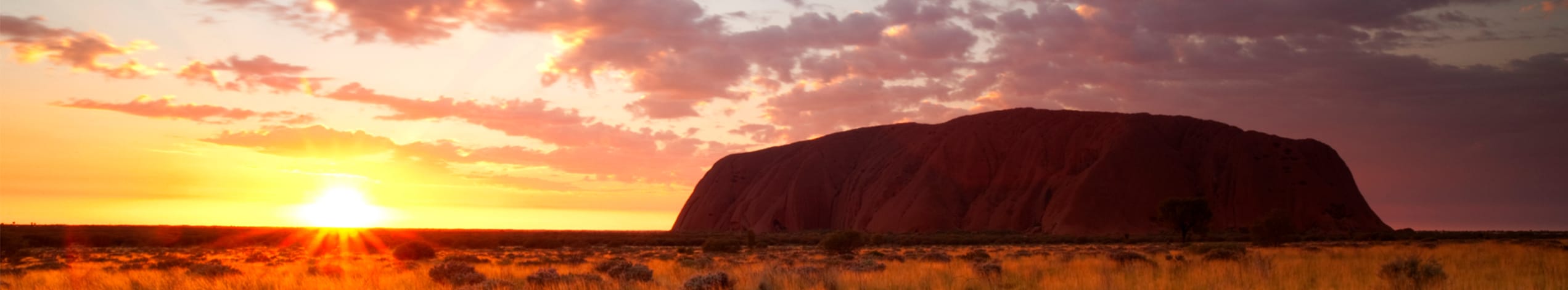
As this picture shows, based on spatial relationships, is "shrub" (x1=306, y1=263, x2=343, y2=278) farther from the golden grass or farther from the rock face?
the rock face

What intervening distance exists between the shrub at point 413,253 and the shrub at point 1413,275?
31.8m

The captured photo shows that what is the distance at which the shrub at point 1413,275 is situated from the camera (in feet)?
42.4

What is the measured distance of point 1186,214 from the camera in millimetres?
63156

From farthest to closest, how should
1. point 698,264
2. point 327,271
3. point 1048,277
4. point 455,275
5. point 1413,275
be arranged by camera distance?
point 698,264
point 327,271
point 455,275
point 1048,277
point 1413,275

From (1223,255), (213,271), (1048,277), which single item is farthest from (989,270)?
(213,271)

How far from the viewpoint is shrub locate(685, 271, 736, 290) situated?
12665 mm

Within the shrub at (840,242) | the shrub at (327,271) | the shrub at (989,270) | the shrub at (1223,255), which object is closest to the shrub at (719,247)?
the shrub at (840,242)

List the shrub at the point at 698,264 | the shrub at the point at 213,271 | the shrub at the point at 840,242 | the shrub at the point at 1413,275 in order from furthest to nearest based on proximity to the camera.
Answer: the shrub at the point at 840,242
the shrub at the point at 698,264
the shrub at the point at 213,271
the shrub at the point at 1413,275

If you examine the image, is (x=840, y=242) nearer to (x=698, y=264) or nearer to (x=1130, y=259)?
(x=698, y=264)

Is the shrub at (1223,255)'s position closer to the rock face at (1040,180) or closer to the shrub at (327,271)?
the shrub at (327,271)

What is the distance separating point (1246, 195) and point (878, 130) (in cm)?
5339

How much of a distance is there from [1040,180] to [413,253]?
261ft

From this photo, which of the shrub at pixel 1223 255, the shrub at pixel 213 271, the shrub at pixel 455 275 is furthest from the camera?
the shrub at pixel 1223 255

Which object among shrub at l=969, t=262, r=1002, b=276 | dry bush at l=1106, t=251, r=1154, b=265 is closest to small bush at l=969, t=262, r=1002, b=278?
shrub at l=969, t=262, r=1002, b=276
